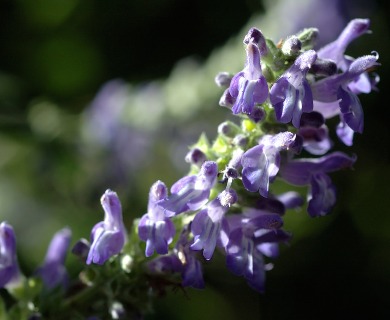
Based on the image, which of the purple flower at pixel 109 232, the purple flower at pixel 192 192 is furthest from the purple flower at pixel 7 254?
the purple flower at pixel 192 192

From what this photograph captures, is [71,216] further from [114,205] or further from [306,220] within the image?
[114,205]

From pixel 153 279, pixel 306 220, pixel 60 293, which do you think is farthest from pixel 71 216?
pixel 153 279

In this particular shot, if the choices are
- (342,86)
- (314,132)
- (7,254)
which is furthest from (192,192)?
(7,254)

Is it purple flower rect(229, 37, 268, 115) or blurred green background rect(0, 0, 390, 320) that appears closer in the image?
purple flower rect(229, 37, 268, 115)

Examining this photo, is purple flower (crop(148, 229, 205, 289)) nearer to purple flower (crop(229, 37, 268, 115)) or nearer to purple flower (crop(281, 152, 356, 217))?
purple flower (crop(281, 152, 356, 217))

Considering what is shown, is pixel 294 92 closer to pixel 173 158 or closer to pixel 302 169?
pixel 302 169

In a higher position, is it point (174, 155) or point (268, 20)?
point (268, 20)

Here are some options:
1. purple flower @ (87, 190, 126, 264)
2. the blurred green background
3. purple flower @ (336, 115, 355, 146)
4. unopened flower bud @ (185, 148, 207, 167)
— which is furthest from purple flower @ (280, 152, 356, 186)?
the blurred green background
